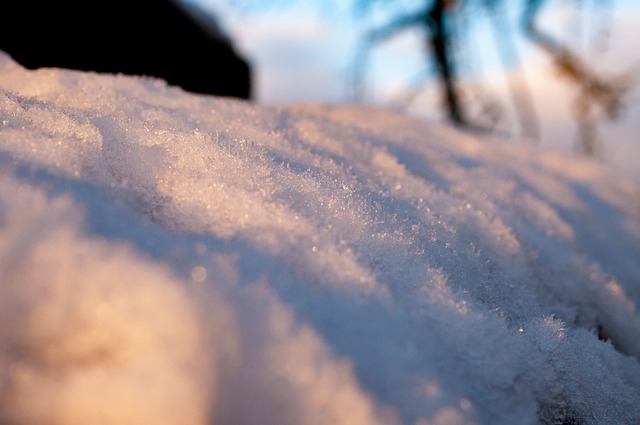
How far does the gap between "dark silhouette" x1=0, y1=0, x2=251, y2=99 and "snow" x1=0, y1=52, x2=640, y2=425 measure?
1024 mm

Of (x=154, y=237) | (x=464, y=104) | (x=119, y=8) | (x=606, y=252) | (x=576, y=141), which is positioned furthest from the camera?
(x=576, y=141)

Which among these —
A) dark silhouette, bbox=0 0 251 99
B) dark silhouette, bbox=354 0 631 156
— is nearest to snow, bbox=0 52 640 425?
dark silhouette, bbox=0 0 251 99

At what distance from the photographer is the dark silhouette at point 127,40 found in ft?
6.51

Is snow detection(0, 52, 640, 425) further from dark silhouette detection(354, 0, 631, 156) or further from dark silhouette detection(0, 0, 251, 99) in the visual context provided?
dark silhouette detection(354, 0, 631, 156)

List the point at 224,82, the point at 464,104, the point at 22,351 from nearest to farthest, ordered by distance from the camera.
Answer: the point at 22,351 < the point at 224,82 < the point at 464,104

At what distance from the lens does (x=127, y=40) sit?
2367 mm

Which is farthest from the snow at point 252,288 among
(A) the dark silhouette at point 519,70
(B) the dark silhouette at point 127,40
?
(A) the dark silhouette at point 519,70

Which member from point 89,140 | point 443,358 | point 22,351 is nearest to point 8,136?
point 89,140

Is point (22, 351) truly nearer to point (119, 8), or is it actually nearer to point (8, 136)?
point (8, 136)

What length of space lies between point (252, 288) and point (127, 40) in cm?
214

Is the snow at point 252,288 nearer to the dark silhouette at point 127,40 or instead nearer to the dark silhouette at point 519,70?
the dark silhouette at point 127,40

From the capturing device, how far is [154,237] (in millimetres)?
653

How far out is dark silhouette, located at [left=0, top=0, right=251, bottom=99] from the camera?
6.51ft

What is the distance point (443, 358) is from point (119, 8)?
2326 millimetres
